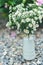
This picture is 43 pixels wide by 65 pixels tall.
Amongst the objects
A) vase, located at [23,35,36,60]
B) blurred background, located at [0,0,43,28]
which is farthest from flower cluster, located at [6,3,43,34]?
blurred background, located at [0,0,43,28]

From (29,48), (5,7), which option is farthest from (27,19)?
(5,7)

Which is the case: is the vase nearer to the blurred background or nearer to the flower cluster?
the flower cluster

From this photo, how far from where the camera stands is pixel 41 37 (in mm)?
3916

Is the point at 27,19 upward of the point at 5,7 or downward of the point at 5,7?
upward

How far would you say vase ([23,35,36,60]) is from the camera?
3.17 meters

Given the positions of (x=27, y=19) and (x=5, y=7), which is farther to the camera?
(x=5, y=7)

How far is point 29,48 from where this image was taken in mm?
3217

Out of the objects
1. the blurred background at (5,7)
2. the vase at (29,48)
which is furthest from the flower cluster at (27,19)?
the blurred background at (5,7)

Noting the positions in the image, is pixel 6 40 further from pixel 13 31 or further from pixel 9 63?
pixel 9 63

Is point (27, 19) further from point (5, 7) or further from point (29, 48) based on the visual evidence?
point (5, 7)

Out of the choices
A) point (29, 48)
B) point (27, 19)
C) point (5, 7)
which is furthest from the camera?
point (5, 7)

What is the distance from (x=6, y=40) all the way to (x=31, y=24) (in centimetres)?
101

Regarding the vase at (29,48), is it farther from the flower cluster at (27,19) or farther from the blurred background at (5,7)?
the blurred background at (5,7)

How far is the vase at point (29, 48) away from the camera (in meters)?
3.17
